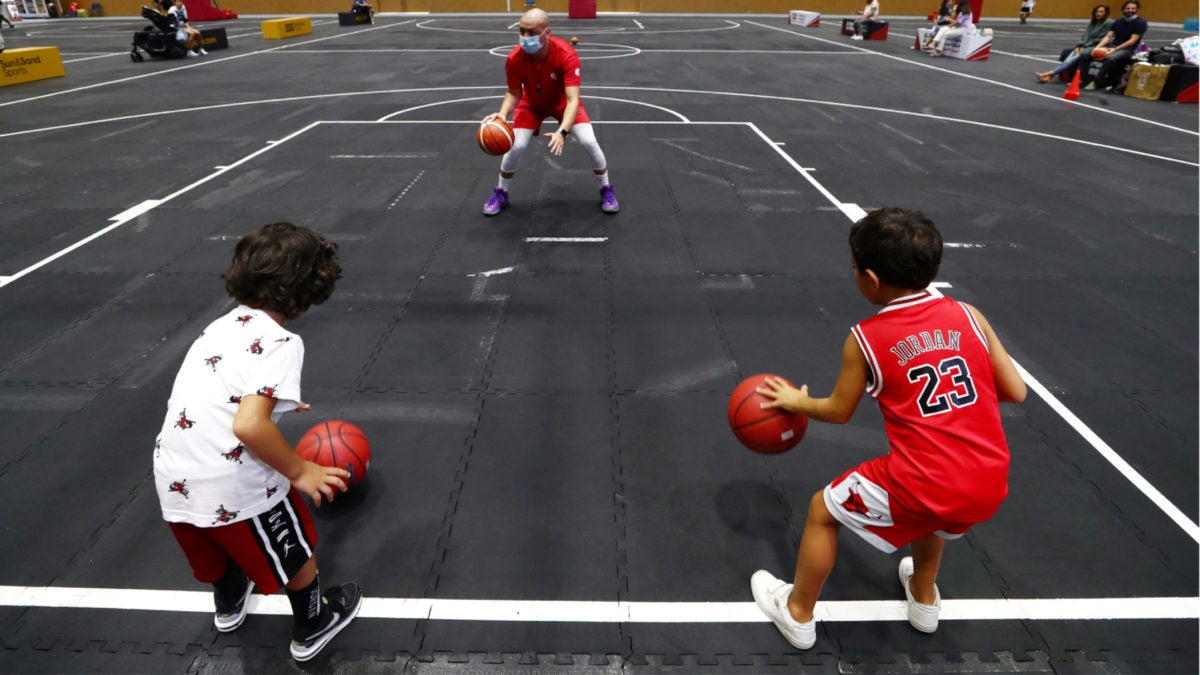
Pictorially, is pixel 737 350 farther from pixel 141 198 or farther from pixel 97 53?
pixel 97 53

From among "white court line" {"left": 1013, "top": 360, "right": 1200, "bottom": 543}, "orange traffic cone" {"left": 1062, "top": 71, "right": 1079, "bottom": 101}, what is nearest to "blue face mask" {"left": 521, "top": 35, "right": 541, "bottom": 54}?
"white court line" {"left": 1013, "top": 360, "right": 1200, "bottom": 543}

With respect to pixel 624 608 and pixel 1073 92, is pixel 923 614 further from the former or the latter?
pixel 1073 92

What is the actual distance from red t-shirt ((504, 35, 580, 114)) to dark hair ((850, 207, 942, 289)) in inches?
214

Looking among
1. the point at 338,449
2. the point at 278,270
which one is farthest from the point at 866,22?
the point at 278,270

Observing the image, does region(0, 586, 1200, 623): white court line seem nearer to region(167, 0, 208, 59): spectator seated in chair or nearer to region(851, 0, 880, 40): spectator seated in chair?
region(167, 0, 208, 59): spectator seated in chair

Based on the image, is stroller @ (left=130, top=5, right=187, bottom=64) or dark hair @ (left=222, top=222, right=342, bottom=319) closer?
dark hair @ (left=222, top=222, right=342, bottom=319)

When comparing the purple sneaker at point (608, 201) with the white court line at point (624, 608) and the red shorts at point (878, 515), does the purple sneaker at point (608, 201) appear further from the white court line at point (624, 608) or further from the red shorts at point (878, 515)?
the red shorts at point (878, 515)

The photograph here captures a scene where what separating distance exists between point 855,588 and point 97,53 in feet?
101

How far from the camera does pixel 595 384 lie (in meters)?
4.74

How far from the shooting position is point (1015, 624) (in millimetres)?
3014

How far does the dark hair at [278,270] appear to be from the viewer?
2.31 meters

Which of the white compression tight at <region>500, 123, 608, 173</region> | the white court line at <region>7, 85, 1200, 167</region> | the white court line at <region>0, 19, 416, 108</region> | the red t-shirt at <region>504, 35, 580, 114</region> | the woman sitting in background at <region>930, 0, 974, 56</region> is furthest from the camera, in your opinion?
the woman sitting in background at <region>930, 0, 974, 56</region>

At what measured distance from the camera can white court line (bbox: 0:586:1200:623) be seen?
303 centimetres

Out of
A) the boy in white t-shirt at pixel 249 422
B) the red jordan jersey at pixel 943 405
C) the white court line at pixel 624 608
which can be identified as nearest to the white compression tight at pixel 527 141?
the boy in white t-shirt at pixel 249 422
